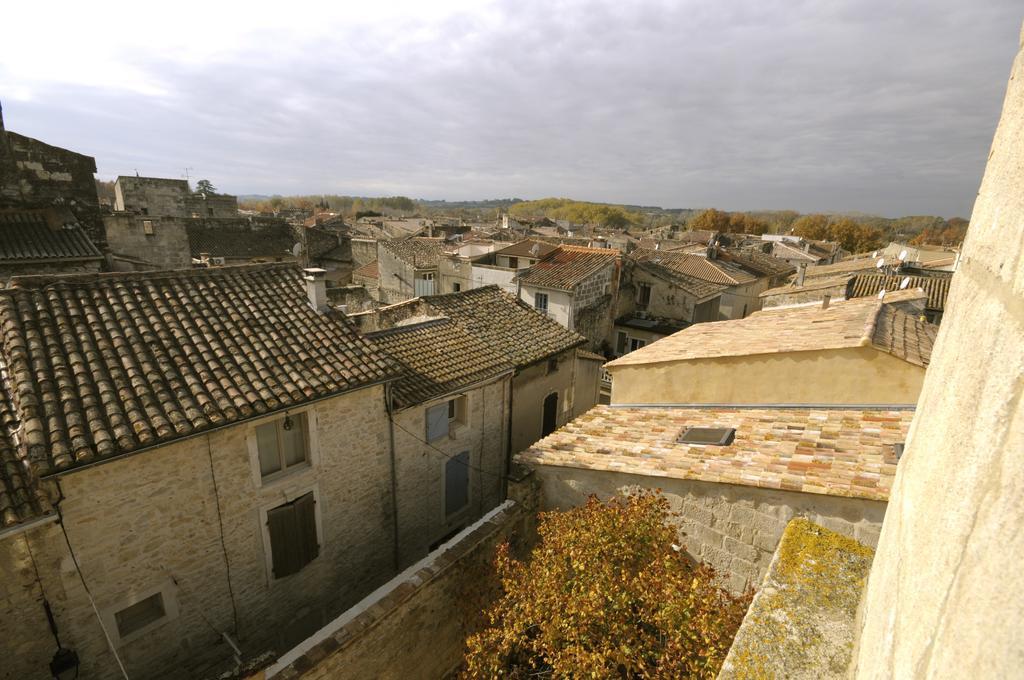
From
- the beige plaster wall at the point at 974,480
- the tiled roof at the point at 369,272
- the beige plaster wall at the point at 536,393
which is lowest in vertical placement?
the beige plaster wall at the point at 536,393

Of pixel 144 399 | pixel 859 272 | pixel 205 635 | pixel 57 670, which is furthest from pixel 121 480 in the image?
pixel 859 272

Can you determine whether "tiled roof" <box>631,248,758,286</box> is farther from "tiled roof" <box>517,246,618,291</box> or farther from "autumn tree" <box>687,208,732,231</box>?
"autumn tree" <box>687,208,732,231</box>

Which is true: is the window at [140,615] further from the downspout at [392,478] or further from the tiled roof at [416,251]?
the tiled roof at [416,251]

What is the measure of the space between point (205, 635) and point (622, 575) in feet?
25.9

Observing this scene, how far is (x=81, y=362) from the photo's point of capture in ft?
26.9

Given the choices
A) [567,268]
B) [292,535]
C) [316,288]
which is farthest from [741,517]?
[567,268]

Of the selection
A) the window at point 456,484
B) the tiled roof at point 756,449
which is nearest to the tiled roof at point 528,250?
the window at point 456,484

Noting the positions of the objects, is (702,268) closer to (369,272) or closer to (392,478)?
(369,272)

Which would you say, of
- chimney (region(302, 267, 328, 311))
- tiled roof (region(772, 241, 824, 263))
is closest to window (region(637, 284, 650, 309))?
chimney (region(302, 267, 328, 311))

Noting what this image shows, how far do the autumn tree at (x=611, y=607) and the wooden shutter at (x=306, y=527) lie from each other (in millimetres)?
4541

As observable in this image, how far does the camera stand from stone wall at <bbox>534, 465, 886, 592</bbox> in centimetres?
657

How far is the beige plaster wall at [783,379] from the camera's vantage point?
373 inches

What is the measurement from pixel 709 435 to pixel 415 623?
6388 millimetres

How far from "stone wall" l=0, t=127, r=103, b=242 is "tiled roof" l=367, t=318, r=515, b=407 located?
13590 millimetres
